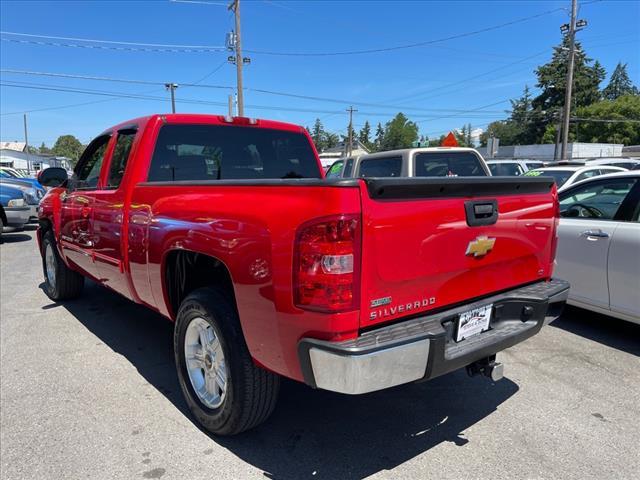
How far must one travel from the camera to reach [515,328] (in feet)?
9.00

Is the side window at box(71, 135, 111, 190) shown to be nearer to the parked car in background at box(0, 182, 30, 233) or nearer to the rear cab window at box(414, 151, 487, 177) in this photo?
the rear cab window at box(414, 151, 487, 177)

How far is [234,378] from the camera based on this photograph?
2.56 m

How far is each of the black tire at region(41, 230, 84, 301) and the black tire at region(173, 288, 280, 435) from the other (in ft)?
11.6

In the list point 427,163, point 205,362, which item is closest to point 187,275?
point 205,362

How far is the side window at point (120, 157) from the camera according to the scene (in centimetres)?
380

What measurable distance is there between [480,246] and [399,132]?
371 feet

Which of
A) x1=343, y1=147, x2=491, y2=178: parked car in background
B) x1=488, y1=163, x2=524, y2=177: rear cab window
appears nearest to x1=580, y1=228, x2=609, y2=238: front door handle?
x1=343, y1=147, x2=491, y2=178: parked car in background

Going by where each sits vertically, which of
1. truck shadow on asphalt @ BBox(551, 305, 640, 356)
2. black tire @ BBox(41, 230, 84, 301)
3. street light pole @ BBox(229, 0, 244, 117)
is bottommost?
truck shadow on asphalt @ BBox(551, 305, 640, 356)

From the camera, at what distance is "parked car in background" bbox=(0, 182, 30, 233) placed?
10.5 metres

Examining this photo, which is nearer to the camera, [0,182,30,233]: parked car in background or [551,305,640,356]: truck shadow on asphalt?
[551,305,640,356]: truck shadow on asphalt

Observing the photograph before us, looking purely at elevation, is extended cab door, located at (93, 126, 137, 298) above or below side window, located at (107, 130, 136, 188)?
below

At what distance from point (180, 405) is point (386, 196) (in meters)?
2.21

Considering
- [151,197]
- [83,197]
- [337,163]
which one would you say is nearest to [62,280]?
[83,197]

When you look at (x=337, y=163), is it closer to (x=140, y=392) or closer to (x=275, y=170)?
(x=275, y=170)
